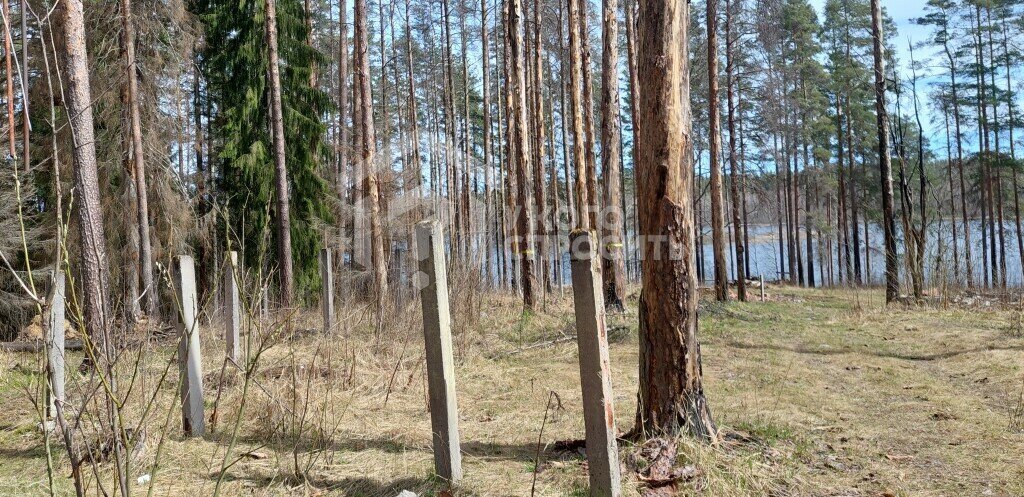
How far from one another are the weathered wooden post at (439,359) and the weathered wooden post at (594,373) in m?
0.70

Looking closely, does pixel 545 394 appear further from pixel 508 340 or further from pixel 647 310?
pixel 508 340

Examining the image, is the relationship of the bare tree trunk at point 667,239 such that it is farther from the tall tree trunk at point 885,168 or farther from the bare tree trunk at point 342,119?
the bare tree trunk at point 342,119

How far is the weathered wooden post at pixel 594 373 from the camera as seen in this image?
3086mm

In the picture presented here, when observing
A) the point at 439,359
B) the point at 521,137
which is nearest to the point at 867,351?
the point at 439,359

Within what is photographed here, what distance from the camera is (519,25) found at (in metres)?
12.1

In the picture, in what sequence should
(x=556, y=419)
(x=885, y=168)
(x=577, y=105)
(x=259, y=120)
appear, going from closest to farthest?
1. (x=556, y=419)
2. (x=885, y=168)
3. (x=577, y=105)
4. (x=259, y=120)

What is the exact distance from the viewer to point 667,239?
4004 mm

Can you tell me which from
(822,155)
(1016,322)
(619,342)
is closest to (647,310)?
(619,342)

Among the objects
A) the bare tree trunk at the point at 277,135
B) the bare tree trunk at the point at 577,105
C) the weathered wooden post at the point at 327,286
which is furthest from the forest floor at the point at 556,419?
the bare tree trunk at the point at 577,105

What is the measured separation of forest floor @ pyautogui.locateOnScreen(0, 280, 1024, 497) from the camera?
3.53 m

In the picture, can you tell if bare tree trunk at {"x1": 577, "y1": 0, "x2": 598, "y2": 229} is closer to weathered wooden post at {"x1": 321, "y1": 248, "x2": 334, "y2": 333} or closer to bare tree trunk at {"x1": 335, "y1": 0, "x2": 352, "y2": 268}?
bare tree trunk at {"x1": 335, "y1": 0, "x2": 352, "y2": 268}

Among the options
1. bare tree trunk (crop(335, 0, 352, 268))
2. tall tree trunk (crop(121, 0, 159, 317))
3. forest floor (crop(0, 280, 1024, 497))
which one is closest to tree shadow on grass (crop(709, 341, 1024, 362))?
forest floor (crop(0, 280, 1024, 497))

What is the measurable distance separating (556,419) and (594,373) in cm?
190

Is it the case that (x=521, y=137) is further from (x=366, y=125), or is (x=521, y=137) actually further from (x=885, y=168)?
(x=885, y=168)
